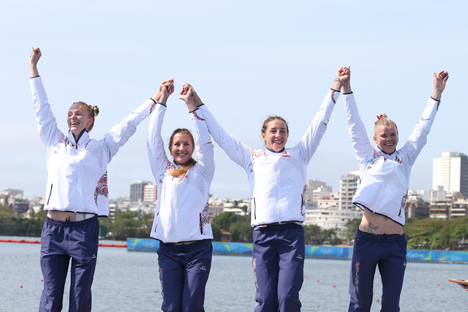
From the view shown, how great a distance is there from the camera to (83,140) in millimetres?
8000

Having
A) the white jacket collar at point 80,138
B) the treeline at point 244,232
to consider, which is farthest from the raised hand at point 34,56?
the treeline at point 244,232

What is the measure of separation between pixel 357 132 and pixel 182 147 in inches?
88.1

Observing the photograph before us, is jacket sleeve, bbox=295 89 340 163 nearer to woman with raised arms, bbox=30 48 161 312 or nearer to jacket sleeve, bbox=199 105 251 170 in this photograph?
jacket sleeve, bbox=199 105 251 170

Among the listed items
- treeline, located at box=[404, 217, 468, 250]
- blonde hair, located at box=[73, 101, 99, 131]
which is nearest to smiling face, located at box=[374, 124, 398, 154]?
blonde hair, located at box=[73, 101, 99, 131]

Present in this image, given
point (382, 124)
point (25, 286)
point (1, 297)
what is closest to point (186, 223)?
point (382, 124)

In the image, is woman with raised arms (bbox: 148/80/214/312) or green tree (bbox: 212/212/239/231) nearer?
woman with raised arms (bbox: 148/80/214/312)

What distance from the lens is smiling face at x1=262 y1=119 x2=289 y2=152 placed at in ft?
26.1

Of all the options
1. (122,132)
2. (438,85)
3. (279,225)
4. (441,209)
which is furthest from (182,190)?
(441,209)

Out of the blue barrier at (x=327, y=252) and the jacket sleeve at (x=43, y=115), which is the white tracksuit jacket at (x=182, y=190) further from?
the blue barrier at (x=327, y=252)

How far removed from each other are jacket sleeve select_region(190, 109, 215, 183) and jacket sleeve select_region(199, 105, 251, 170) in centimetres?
9

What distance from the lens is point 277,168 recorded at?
777cm

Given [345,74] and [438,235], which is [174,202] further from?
[438,235]

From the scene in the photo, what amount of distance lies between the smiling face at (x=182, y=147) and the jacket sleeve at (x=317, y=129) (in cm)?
136

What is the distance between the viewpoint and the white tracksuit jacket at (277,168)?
759 cm
